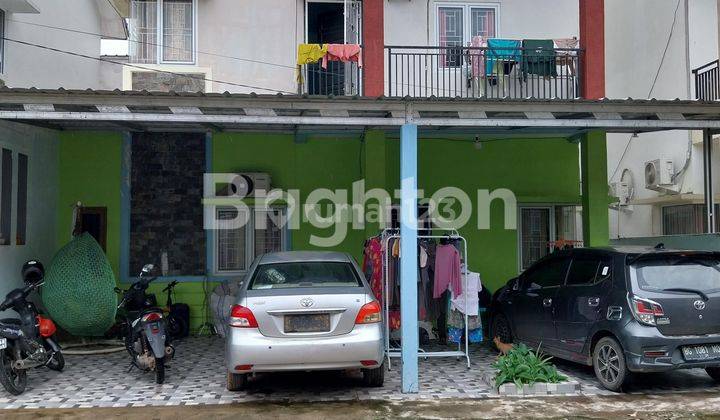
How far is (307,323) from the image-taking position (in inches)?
269

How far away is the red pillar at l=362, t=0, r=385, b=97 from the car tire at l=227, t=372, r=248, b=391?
5007mm

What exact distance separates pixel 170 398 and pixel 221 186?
5046mm

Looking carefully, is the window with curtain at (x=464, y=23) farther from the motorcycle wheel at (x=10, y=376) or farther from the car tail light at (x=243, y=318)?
the motorcycle wheel at (x=10, y=376)

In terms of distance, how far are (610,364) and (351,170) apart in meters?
5.87

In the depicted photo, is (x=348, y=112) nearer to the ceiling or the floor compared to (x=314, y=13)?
nearer to the floor

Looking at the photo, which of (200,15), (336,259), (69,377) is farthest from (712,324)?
(200,15)

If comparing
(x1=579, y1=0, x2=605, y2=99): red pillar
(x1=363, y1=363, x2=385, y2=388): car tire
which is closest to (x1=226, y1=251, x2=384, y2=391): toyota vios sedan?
(x1=363, y1=363, x2=385, y2=388): car tire

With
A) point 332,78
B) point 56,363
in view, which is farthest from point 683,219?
point 56,363

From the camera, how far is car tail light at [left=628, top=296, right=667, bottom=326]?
23.0 feet

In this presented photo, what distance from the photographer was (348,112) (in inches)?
308

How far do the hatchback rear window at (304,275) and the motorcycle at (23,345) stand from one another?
2.68m

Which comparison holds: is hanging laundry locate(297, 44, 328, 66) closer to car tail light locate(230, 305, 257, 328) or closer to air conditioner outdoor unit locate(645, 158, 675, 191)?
car tail light locate(230, 305, 257, 328)

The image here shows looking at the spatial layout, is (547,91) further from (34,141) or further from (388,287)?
(34,141)

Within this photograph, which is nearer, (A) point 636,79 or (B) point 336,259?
(B) point 336,259
